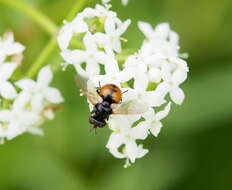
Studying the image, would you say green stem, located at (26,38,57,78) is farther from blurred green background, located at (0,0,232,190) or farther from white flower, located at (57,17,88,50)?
blurred green background, located at (0,0,232,190)

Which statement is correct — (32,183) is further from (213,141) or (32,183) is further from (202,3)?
(202,3)

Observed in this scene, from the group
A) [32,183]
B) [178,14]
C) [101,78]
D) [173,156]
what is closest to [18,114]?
[101,78]

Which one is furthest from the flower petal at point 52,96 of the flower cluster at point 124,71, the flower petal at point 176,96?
the flower petal at point 176,96

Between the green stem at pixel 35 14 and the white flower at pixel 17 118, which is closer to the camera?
the white flower at pixel 17 118

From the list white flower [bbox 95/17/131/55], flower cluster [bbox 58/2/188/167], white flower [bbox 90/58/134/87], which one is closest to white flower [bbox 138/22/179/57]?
flower cluster [bbox 58/2/188/167]

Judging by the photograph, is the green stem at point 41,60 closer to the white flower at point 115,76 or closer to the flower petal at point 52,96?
the flower petal at point 52,96
